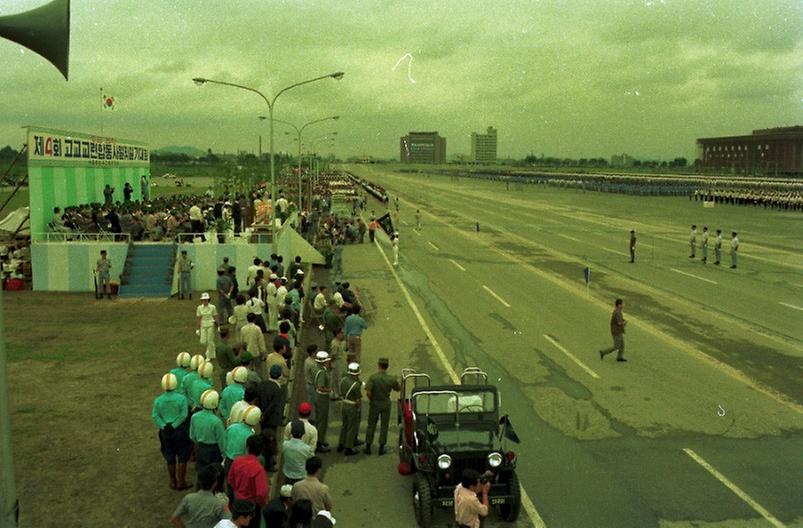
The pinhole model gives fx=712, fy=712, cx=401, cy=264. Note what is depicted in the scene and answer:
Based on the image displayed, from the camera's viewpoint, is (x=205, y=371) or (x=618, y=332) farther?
(x=618, y=332)

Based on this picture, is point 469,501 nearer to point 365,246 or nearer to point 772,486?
point 772,486

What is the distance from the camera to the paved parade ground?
30.2 feet

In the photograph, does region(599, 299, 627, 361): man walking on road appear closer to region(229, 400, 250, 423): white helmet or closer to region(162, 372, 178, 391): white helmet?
region(229, 400, 250, 423): white helmet

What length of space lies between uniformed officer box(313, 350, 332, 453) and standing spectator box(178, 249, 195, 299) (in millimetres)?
14220

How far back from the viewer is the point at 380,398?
419 inches

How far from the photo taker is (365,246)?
133 ft

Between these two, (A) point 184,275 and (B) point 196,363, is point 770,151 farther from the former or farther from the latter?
(B) point 196,363

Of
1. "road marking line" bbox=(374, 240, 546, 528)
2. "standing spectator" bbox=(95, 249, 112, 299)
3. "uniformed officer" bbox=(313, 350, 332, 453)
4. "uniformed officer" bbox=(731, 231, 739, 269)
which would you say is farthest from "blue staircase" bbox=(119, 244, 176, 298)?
"uniformed officer" bbox=(731, 231, 739, 269)

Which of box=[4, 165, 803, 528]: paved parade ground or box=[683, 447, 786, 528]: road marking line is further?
box=[4, 165, 803, 528]: paved parade ground

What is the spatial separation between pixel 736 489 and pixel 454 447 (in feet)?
13.2

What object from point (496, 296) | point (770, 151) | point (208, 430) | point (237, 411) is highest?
point (770, 151)

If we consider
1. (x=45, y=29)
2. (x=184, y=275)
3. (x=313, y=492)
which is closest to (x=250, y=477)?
(x=313, y=492)

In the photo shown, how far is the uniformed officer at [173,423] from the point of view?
898 centimetres

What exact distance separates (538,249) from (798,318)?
1860cm
